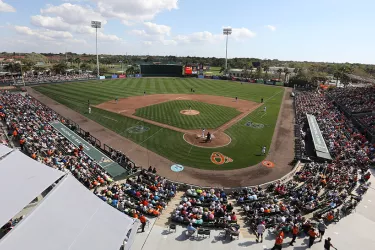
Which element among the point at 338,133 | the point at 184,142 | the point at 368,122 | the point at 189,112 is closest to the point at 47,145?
the point at 184,142

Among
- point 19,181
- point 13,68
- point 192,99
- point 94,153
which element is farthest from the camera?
point 13,68

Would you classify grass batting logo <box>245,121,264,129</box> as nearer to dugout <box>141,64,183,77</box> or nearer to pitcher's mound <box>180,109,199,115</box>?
pitcher's mound <box>180,109,199,115</box>

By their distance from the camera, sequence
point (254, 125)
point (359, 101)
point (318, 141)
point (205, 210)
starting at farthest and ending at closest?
point (359, 101)
point (254, 125)
point (318, 141)
point (205, 210)

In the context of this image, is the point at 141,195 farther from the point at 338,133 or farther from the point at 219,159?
the point at 338,133

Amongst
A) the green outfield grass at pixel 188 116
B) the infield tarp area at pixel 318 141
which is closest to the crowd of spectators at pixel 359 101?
the infield tarp area at pixel 318 141

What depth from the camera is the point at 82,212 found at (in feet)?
32.7

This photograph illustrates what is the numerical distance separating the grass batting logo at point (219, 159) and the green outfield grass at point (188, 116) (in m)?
10.1

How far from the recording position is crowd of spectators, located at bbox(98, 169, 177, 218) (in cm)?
1584

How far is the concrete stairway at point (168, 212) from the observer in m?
15.2

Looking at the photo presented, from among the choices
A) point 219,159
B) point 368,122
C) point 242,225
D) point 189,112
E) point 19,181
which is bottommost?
point 242,225

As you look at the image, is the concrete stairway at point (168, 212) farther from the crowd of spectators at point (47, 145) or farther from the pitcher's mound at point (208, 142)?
the pitcher's mound at point (208, 142)

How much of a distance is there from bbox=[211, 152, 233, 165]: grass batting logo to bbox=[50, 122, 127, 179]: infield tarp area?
9.91 m

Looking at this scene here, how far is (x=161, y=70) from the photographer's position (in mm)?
106312

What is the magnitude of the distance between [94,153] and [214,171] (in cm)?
1338
